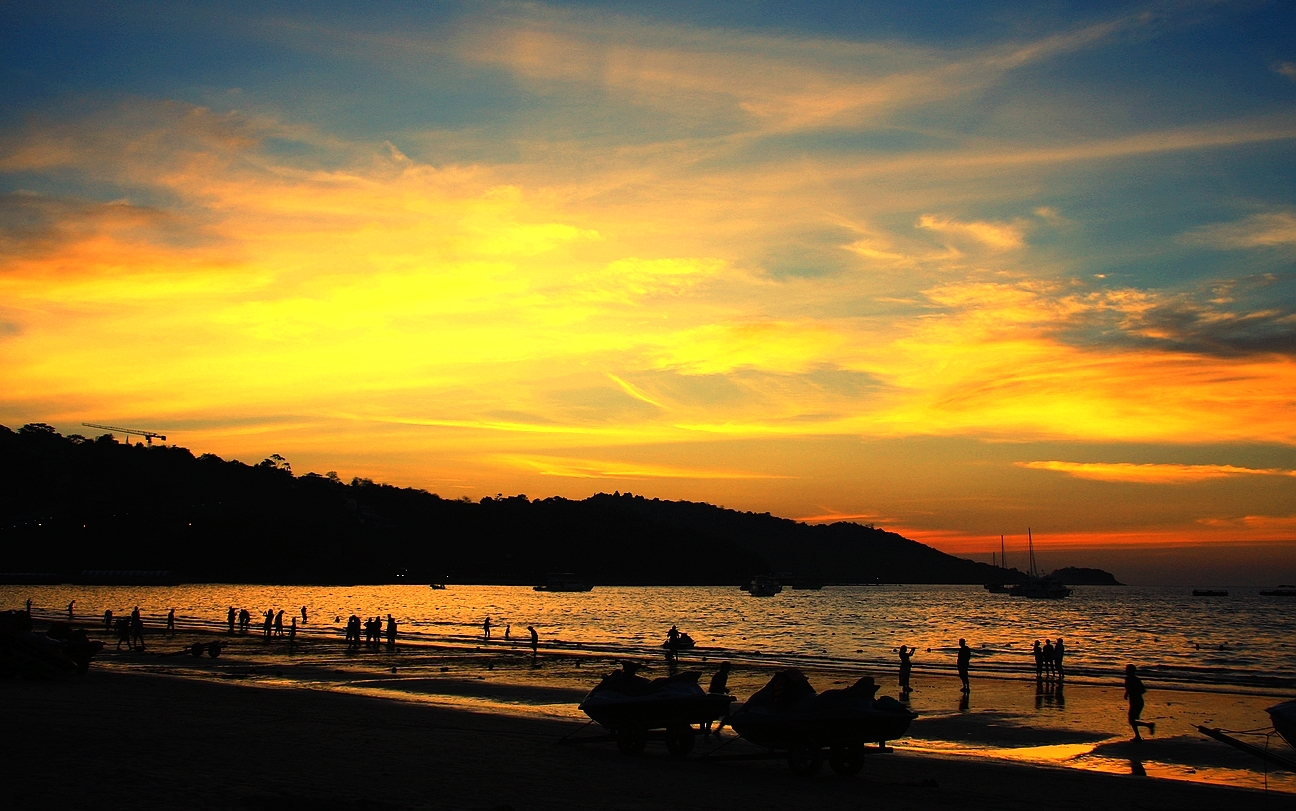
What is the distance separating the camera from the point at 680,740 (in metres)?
19.7

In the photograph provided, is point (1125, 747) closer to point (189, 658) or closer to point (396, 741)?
point (396, 741)

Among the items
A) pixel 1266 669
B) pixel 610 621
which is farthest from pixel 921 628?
pixel 1266 669

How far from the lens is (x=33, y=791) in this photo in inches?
527

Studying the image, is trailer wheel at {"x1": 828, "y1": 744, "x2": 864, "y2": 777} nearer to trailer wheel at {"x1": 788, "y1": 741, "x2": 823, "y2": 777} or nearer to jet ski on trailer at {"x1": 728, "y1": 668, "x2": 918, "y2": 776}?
jet ski on trailer at {"x1": 728, "y1": 668, "x2": 918, "y2": 776}

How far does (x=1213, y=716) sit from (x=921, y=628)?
71.5 m

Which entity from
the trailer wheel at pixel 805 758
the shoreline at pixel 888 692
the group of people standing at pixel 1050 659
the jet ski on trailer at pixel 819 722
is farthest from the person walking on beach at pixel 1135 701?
the trailer wheel at pixel 805 758

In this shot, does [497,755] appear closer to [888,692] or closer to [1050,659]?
[888,692]

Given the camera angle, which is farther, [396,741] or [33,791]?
[396,741]

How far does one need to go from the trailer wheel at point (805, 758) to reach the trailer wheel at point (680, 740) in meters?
2.71

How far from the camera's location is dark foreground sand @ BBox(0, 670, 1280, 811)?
14422 mm

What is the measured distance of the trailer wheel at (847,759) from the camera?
17.7 metres

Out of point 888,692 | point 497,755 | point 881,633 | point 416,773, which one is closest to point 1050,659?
point 888,692

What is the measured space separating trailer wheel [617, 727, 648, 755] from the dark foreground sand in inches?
12.8

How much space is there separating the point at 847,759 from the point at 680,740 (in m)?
3.64
